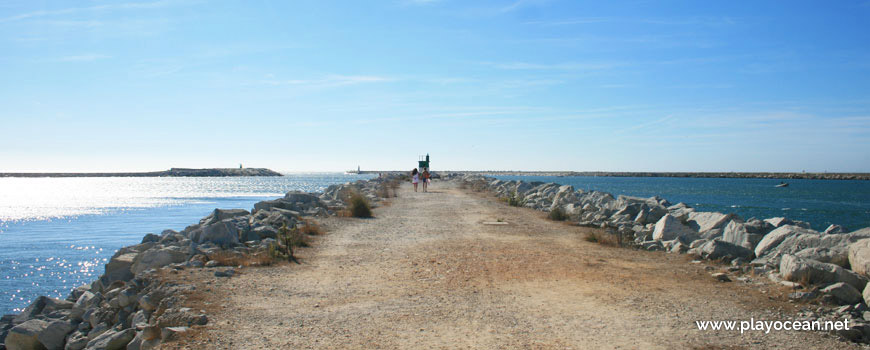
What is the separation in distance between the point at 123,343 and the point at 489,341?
393cm

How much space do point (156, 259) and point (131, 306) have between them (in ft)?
5.32

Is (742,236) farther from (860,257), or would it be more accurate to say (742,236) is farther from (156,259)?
(156,259)

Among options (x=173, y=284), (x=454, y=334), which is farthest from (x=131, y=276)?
(x=454, y=334)

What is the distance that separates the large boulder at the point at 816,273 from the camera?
688 cm

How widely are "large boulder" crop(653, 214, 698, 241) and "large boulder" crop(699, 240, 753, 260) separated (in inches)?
64.9

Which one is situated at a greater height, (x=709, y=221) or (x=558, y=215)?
(x=709, y=221)

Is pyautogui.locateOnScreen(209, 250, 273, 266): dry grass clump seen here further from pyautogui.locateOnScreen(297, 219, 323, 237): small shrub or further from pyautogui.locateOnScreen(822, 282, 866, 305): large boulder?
pyautogui.locateOnScreen(822, 282, 866, 305): large boulder

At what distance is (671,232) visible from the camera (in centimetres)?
1150

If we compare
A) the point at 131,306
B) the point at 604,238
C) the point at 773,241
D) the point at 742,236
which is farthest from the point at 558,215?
the point at 131,306

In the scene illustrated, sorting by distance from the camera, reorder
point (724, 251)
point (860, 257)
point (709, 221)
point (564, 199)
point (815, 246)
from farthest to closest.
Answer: point (564, 199) < point (709, 221) < point (724, 251) < point (815, 246) < point (860, 257)

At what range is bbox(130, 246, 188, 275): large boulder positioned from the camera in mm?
8641

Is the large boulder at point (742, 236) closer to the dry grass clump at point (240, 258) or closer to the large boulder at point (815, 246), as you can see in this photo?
the large boulder at point (815, 246)

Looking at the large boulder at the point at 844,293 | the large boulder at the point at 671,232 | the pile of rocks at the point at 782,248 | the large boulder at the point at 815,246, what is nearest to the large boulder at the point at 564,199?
the pile of rocks at the point at 782,248

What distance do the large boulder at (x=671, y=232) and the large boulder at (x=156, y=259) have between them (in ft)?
30.4
